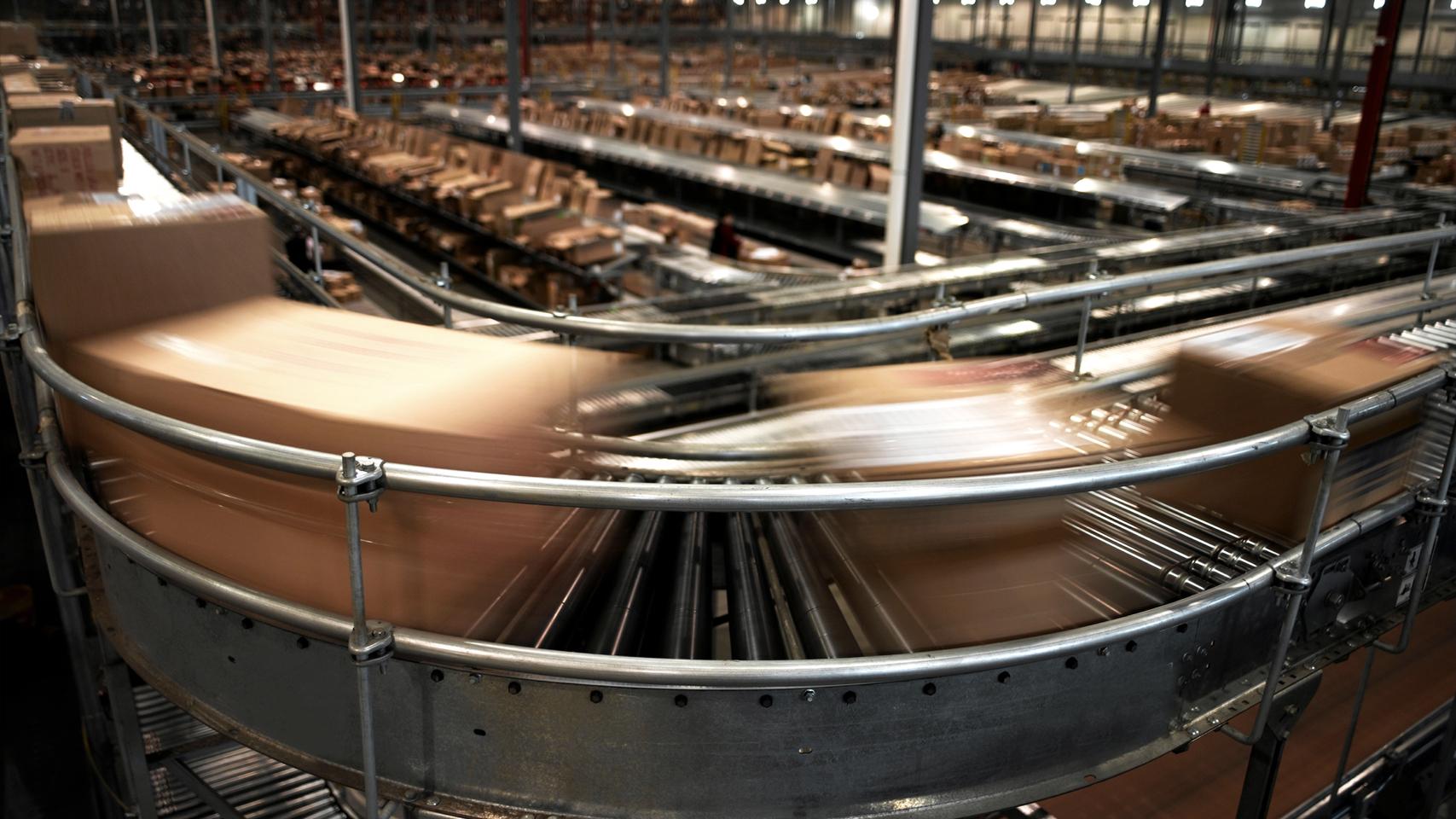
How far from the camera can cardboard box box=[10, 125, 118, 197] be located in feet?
12.7

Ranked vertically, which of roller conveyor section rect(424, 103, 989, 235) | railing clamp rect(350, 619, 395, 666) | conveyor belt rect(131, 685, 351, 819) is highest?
railing clamp rect(350, 619, 395, 666)

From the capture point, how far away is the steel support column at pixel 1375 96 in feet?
27.1

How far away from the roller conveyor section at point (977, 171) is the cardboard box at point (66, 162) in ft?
23.8

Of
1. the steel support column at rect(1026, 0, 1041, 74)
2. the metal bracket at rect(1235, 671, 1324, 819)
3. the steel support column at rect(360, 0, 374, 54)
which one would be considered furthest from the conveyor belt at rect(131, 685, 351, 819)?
the steel support column at rect(360, 0, 374, 54)

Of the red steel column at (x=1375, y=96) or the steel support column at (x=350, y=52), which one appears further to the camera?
the steel support column at (x=350, y=52)

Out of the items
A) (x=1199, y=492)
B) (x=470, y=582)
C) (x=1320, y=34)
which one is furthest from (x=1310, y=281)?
(x=1320, y=34)

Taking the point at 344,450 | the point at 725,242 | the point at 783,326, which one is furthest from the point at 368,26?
the point at 344,450

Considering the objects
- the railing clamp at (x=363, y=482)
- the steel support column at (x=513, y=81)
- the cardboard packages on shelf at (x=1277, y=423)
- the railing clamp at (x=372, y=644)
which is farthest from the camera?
the steel support column at (x=513, y=81)

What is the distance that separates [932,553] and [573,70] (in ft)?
84.9

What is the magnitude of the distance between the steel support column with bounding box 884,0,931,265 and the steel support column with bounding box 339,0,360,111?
10.5 m

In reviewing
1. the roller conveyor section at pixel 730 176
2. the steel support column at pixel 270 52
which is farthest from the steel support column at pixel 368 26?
the roller conveyor section at pixel 730 176

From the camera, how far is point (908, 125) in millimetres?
6699

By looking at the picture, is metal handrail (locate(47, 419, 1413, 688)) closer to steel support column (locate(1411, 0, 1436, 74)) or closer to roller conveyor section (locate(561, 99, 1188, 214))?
roller conveyor section (locate(561, 99, 1188, 214))

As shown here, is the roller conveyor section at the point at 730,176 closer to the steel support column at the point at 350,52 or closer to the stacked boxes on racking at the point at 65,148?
the steel support column at the point at 350,52
